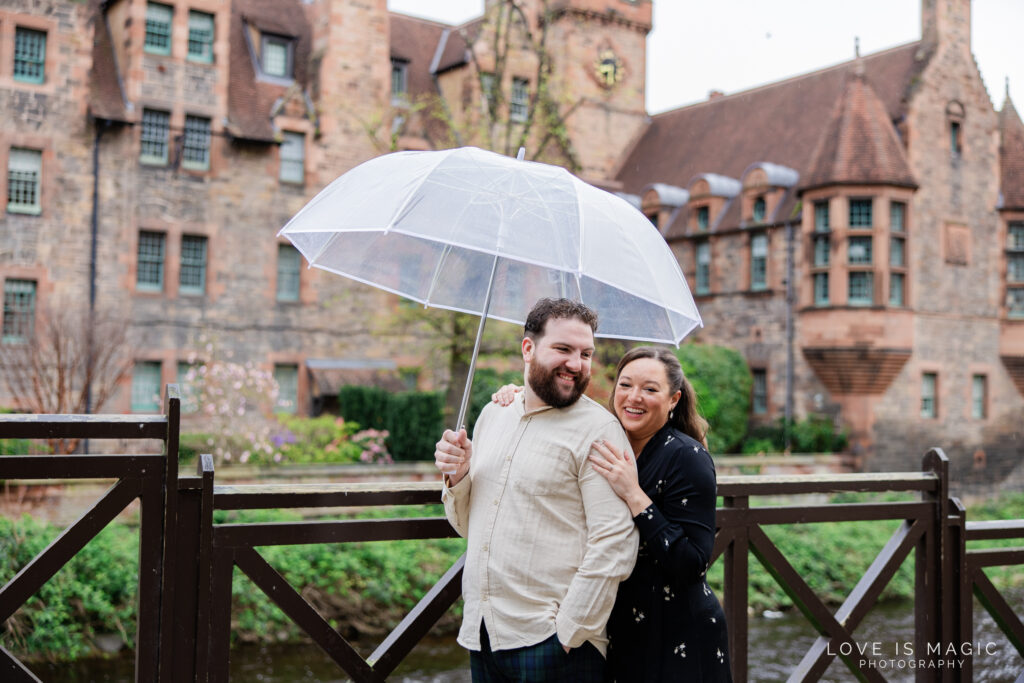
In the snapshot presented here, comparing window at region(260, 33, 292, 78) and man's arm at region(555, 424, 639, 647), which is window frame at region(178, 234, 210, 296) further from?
man's arm at region(555, 424, 639, 647)

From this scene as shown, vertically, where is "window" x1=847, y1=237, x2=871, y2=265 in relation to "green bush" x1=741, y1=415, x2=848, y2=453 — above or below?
above

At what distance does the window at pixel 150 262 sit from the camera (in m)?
22.5

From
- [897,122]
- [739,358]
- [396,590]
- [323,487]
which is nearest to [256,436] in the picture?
[396,590]

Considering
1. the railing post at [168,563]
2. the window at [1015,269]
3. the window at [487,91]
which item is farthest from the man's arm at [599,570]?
the window at [1015,269]

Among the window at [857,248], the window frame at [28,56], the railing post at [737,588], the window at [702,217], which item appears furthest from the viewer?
the window at [702,217]

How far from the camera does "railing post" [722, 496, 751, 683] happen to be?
4629mm

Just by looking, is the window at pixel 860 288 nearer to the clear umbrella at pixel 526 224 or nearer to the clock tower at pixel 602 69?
the clock tower at pixel 602 69

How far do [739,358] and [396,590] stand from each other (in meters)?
14.6

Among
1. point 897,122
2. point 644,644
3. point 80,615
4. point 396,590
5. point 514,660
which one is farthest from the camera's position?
point 897,122

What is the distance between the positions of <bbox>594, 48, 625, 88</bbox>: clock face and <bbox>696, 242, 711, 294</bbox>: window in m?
7.01

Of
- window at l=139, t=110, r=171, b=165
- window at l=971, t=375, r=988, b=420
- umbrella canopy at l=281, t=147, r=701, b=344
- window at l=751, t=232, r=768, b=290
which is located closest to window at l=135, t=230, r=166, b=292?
window at l=139, t=110, r=171, b=165

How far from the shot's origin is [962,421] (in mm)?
26500

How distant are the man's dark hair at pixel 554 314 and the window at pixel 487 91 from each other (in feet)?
60.8

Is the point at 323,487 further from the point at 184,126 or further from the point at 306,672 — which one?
the point at 184,126
